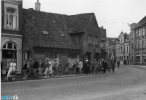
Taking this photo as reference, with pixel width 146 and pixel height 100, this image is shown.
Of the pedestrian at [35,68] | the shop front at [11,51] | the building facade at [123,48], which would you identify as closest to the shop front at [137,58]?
the building facade at [123,48]

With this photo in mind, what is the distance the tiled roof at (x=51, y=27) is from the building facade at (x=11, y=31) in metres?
1.24

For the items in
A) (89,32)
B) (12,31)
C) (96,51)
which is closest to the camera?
(12,31)

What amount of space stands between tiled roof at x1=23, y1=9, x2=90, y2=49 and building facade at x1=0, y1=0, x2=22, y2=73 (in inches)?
48.8

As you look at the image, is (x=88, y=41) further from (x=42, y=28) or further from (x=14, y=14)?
(x=14, y=14)

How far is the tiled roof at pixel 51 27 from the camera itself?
2380 centimetres

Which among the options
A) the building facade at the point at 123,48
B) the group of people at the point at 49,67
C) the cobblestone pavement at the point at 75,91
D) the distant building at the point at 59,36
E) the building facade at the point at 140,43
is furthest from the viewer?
the building facade at the point at 123,48

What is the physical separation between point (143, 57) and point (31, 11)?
37.4 metres

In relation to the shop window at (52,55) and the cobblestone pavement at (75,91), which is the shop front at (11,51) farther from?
the cobblestone pavement at (75,91)

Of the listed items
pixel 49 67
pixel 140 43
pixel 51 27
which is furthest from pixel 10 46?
pixel 140 43

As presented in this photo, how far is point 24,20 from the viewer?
24.4m

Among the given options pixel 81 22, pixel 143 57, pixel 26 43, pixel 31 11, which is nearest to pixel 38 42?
pixel 26 43

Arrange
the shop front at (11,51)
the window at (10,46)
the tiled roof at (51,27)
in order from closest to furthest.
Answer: the shop front at (11,51) → the window at (10,46) → the tiled roof at (51,27)

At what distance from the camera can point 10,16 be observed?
875 inches

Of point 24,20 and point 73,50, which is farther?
point 73,50
